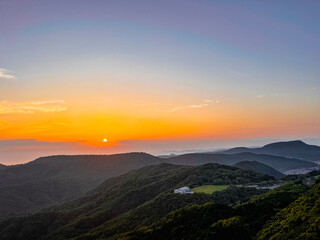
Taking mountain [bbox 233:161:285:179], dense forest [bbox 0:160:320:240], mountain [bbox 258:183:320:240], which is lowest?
mountain [bbox 233:161:285:179]

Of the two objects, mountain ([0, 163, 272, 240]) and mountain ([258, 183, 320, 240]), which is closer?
mountain ([258, 183, 320, 240])

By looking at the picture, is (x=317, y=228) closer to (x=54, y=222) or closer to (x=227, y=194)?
(x=227, y=194)

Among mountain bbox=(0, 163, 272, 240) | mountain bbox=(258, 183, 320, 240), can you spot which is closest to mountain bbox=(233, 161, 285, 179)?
mountain bbox=(0, 163, 272, 240)

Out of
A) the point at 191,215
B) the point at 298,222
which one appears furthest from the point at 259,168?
the point at 298,222

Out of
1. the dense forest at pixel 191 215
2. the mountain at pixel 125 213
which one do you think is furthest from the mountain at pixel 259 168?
the dense forest at pixel 191 215

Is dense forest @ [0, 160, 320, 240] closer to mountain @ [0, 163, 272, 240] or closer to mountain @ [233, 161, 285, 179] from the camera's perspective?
mountain @ [0, 163, 272, 240]

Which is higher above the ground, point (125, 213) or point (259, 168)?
point (125, 213)

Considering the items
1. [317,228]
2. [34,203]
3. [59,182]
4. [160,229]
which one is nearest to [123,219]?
[160,229]

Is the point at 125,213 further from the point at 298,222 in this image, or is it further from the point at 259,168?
the point at 259,168
